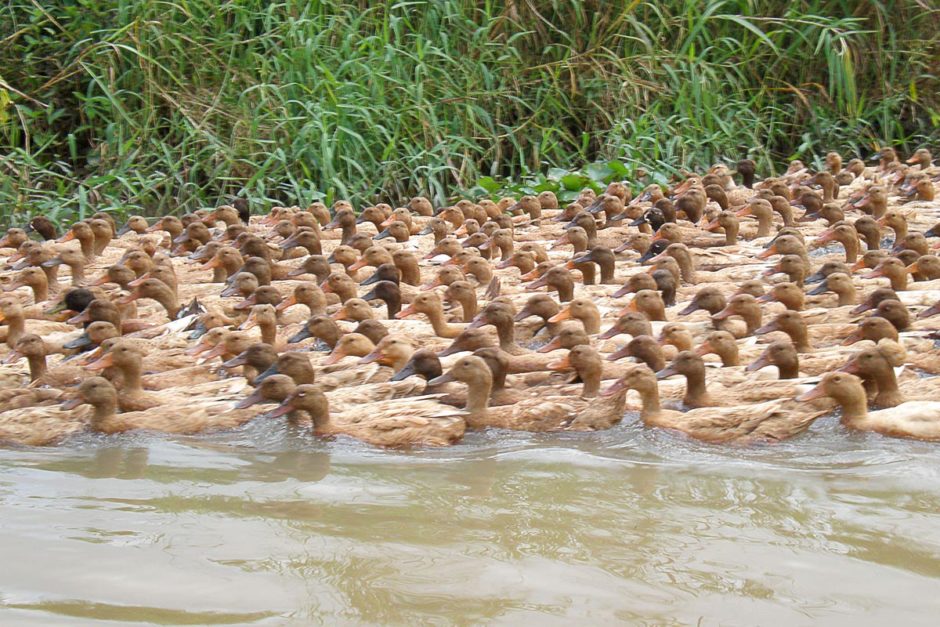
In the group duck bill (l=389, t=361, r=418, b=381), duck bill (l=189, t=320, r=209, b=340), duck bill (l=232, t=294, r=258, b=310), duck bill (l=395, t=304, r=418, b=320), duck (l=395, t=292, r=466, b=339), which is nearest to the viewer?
duck bill (l=389, t=361, r=418, b=381)

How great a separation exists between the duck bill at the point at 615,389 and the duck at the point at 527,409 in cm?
2

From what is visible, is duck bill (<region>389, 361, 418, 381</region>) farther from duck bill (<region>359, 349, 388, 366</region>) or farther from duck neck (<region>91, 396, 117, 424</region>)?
duck neck (<region>91, 396, 117, 424</region>)

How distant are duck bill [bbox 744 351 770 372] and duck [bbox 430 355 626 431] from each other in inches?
30.3

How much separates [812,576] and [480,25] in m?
9.32

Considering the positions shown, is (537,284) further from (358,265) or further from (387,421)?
(387,421)

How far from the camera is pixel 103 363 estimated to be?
650cm

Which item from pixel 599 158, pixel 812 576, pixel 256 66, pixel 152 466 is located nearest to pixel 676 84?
pixel 599 158

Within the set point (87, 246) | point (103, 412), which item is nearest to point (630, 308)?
point (103, 412)

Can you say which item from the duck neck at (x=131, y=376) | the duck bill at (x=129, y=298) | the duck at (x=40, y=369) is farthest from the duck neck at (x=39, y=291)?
the duck neck at (x=131, y=376)

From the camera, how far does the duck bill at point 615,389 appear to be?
596 cm

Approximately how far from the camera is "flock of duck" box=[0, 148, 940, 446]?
19.6ft

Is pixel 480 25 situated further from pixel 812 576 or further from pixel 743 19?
pixel 812 576

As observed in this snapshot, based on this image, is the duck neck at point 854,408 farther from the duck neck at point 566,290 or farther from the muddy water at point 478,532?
the duck neck at point 566,290

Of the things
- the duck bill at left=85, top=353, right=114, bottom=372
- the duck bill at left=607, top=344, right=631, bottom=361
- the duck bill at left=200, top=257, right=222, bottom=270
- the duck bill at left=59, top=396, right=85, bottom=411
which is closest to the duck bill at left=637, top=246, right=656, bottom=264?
the duck bill at left=607, top=344, right=631, bottom=361
